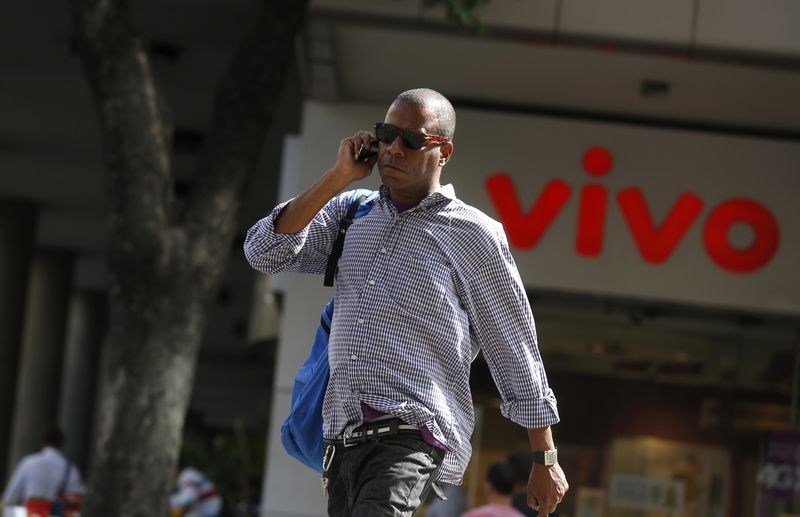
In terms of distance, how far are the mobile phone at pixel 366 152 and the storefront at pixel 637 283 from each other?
23.8ft

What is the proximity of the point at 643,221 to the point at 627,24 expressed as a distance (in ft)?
6.90

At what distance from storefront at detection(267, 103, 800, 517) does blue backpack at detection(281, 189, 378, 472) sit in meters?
7.00

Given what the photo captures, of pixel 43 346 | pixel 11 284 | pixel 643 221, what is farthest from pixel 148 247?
pixel 43 346

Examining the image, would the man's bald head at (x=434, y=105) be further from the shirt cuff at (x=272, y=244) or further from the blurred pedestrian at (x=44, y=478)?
the blurred pedestrian at (x=44, y=478)

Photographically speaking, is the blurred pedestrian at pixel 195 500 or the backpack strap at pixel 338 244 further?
the blurred pedestrian at pixel 195 500

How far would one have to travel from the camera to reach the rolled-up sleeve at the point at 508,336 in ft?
13.2

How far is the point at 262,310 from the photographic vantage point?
21.1 m

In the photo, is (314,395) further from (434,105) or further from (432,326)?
(434,105)

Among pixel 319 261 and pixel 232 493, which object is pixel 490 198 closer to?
pixel 319 261

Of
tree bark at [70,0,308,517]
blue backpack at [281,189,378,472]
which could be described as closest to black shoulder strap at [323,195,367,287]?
blue backpack at [281,189,378,472]

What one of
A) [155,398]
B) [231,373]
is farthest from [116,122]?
[231,373]

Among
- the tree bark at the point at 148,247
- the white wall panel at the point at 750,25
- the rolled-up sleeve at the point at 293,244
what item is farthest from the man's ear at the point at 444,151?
the white wall panel at the point at 750,25

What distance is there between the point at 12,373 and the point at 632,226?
52.3 ft

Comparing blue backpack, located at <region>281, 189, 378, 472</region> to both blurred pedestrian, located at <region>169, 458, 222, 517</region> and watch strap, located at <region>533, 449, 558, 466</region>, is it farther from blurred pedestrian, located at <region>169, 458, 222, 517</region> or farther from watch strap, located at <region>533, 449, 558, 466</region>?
blurred pedestrian, located at <region>169, 458, 222, 517</region>
